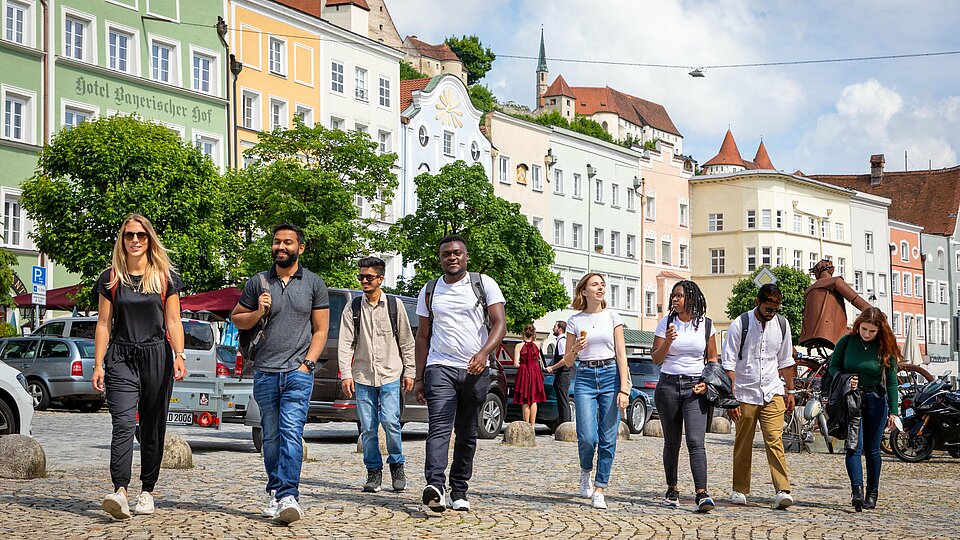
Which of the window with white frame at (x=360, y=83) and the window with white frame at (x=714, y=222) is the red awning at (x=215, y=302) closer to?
the window with white frame at (x=360, y=83)

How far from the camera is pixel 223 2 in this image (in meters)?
51.5

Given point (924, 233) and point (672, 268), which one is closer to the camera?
point (672, 268)

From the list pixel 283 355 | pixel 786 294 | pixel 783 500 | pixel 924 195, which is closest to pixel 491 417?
pixel 783 500

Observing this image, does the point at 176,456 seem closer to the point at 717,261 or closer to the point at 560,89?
the point at 717,261

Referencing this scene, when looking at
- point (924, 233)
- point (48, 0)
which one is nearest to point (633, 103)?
point (924, 233)

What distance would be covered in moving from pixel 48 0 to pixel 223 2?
855cm

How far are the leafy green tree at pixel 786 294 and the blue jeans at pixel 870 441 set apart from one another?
63.5 m

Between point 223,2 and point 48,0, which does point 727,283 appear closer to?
point 223,2

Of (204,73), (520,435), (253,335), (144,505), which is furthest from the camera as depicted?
(204,73)

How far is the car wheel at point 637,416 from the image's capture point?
82.1ft

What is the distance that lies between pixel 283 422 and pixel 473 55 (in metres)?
112

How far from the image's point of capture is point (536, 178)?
68688 mm

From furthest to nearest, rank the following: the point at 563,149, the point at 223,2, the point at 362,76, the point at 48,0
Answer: the point at 563,149
the point at 362,76
the point at 223,2
the point at 48,0

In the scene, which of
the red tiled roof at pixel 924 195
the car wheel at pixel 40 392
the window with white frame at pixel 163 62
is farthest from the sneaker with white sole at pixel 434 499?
the red tiled roof at pixel 924 195
